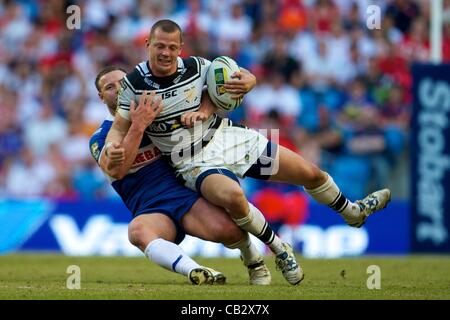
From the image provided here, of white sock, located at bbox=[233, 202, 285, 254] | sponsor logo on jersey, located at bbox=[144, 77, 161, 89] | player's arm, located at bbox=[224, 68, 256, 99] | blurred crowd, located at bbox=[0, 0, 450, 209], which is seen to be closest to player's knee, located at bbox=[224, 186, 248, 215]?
white sock, located at bbox=[233, 202, 285, 254]

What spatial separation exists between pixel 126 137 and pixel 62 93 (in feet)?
36.3

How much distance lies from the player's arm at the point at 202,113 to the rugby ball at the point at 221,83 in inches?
4.0

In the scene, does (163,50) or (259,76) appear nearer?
(163,50)

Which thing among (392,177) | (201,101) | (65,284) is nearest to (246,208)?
(201,101)

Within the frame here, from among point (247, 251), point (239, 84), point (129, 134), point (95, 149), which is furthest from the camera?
point (95, 149)

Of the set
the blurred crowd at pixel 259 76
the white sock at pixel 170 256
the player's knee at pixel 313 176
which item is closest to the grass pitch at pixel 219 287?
the white sock at pixel 170 256

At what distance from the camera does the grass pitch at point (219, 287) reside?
8570mm

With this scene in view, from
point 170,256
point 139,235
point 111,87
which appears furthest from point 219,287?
point 111,87

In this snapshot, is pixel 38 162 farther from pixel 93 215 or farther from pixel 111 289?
pixel 111 289

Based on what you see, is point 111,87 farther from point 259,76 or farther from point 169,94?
point 259,76

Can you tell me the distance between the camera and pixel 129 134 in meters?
9.49

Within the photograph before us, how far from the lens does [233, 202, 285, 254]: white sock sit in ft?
31.5

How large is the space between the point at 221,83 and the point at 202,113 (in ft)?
1.13

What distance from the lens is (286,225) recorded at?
671 inches
